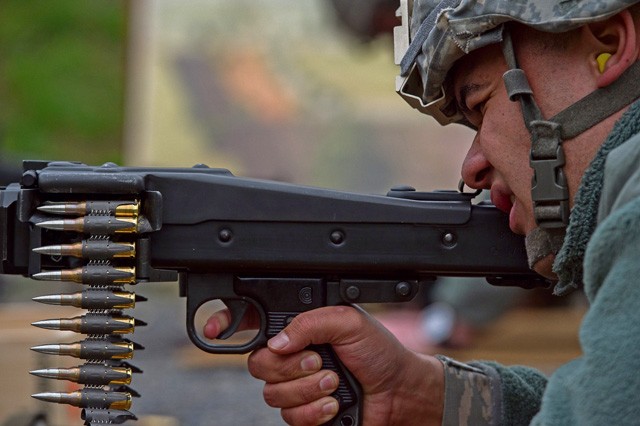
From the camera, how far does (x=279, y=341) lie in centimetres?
278

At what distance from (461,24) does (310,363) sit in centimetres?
96

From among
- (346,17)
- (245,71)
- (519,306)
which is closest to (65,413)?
(519,306)

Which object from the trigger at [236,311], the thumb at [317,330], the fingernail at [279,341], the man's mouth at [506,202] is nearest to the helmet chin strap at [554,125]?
the man's mouth at [506,202]

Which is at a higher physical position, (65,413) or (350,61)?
(350,61)

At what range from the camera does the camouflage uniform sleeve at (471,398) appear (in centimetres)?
302

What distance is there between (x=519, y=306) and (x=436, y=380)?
5376 millimetres

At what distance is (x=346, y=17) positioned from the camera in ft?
29.8

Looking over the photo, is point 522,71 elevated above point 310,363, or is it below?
above

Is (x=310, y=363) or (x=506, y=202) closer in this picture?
(x=506, y=202)

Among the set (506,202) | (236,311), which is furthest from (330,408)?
(506,202)

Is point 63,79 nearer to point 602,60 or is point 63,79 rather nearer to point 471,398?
point 471,398

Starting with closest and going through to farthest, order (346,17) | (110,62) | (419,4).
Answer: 1. (419,4)
2. (346,17)
3. (110,62)

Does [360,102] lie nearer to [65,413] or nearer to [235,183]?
[65,413]

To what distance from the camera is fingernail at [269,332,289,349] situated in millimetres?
2773
